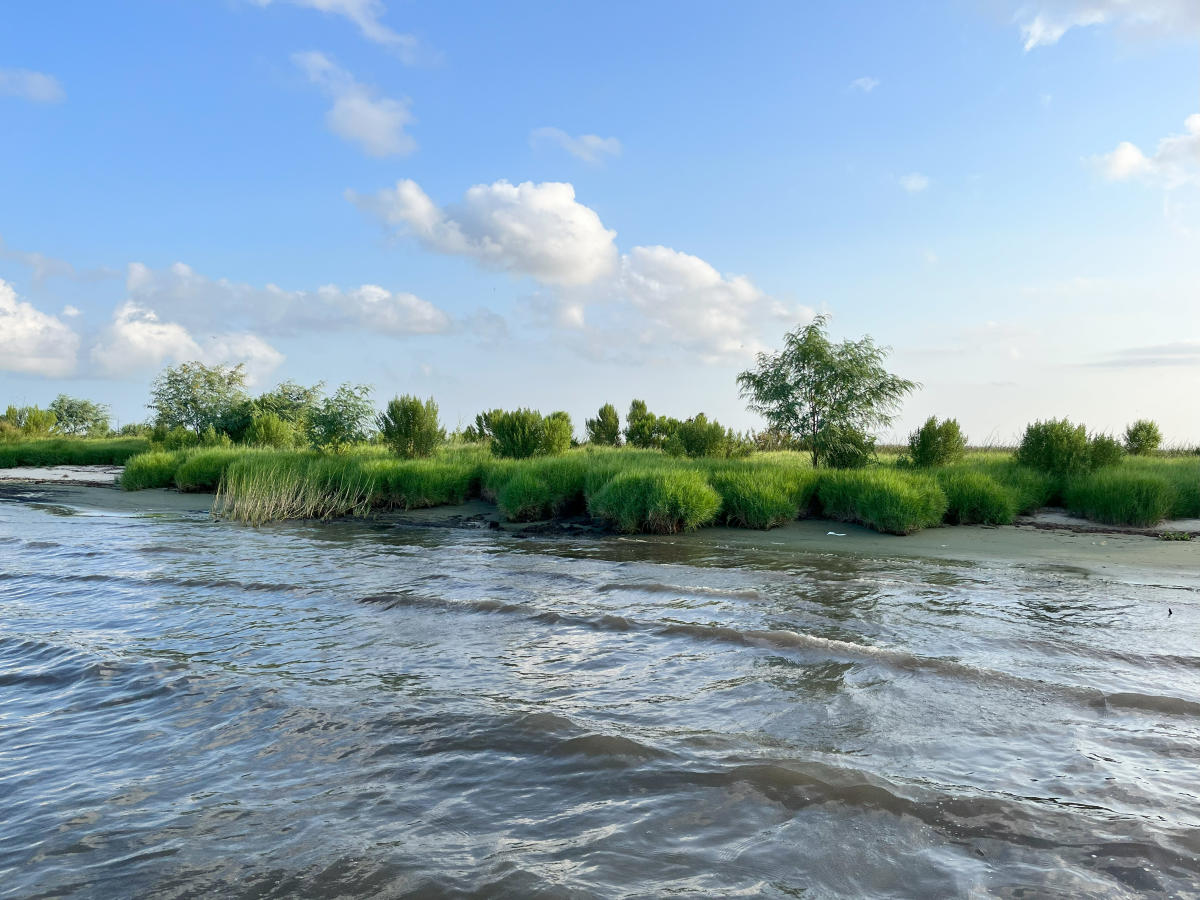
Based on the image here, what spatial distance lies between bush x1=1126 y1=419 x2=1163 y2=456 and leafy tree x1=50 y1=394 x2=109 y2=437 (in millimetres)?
51810

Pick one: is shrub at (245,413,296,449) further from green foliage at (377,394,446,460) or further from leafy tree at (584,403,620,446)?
leafy tree at (584,403,620,446)

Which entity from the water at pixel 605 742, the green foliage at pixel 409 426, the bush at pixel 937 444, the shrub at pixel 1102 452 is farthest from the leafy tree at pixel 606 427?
the water at pixel 605 742

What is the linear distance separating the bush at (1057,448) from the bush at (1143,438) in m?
9.57

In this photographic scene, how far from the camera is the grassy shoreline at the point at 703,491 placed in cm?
1362

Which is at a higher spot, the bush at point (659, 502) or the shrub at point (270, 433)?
the shrub at point (270, 433)

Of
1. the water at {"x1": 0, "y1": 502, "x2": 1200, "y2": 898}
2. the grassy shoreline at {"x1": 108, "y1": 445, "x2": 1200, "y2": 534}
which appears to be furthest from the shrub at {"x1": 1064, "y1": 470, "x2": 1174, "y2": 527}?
the water at {"x1": 0, "y1": 502, "x2": 1200, "y2": 898}

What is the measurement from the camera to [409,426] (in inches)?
886

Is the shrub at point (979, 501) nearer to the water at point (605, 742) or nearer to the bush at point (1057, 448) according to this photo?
the bush at point (1057, 448)

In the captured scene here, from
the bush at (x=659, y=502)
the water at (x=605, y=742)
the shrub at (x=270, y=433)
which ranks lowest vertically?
the water at (x=605, y=742)

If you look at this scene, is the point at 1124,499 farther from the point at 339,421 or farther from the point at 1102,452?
the point at 339,421

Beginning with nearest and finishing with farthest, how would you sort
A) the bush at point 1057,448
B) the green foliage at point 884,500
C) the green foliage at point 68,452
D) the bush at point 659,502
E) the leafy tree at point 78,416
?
the green foliage at point 884,500 < the bush at point 659,502 < the bush at point 1057,448 < the green foliage at point 68,452 < the leafy tree at point 78,416

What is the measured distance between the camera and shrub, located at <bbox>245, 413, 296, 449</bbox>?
94.2ft

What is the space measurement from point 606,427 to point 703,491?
1675 cm

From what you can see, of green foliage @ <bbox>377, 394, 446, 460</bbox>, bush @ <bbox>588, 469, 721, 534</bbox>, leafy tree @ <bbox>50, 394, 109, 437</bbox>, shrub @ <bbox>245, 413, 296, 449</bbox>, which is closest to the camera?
bush @ <bbox>588, 469, 721, 534</bbox>
